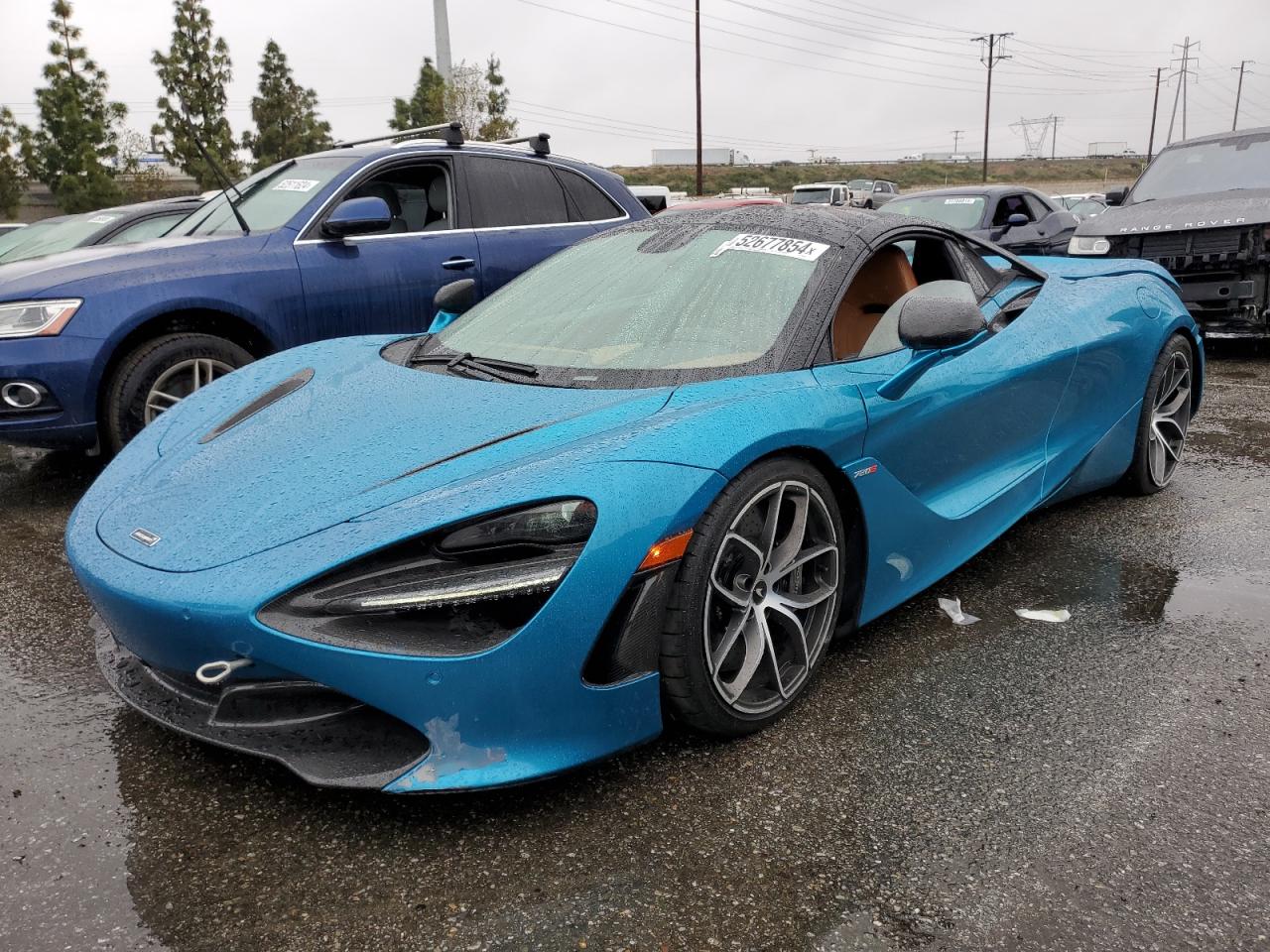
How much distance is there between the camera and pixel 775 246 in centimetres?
295

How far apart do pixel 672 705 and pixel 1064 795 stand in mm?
853

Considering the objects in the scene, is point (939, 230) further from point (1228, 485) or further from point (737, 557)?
point (1228, 485)

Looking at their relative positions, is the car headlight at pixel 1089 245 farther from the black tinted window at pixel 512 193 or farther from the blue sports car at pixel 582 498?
the blue sports car at pixel 582 498

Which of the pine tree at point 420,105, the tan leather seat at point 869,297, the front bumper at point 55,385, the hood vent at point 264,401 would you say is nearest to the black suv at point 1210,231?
the tan leather seat at point 869,297

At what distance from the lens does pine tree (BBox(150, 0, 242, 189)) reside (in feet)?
106

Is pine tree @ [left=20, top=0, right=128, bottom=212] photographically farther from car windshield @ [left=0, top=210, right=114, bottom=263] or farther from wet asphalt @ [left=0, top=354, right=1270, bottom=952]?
wet asphalt @ [left=0, top=354, right=1270, bottom=952]

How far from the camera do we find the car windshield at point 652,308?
8.69 feet

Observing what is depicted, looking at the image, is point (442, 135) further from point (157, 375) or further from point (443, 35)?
point (443, 35)

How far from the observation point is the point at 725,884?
1.86 meters

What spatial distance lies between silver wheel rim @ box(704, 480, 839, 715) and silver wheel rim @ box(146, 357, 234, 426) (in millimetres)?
3042

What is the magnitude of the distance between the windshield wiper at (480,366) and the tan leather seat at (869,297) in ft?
2.75

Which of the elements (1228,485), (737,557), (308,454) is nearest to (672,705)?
(737,557)

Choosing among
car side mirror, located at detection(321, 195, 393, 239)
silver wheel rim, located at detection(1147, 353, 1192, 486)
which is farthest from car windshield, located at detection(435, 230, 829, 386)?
silver wheel rim, located at detection(1147, 353, 1192, 486)

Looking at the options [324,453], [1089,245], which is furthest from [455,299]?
[1089,245]
